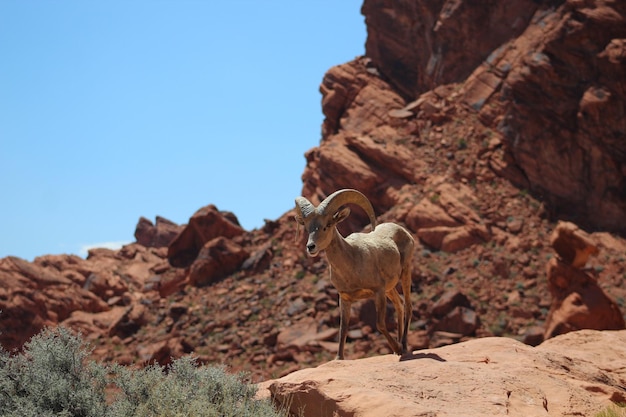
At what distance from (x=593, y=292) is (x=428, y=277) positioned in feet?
26.3

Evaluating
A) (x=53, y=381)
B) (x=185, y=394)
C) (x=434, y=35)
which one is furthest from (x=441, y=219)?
(x=53, y=381)

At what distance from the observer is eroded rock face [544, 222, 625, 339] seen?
907 inches

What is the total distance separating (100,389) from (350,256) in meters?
4.17

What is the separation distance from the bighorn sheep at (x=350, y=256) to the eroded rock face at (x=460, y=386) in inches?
37.8

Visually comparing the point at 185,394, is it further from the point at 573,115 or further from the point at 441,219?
the point at 573,115

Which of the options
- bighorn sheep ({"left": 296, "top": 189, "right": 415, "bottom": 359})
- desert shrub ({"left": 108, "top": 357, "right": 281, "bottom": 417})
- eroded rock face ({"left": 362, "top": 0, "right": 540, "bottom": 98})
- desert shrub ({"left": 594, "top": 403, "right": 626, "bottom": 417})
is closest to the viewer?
desert shrub ({"left": 108, "top": 357, "right": 281, "bottom": 417})

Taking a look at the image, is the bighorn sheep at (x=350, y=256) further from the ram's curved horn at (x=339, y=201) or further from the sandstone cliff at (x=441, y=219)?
the sandstone cliff at (x=441, y=219)

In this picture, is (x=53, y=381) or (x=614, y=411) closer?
(x=53, y=381)

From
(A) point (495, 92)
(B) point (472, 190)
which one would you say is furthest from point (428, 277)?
(A) point (495, 92)

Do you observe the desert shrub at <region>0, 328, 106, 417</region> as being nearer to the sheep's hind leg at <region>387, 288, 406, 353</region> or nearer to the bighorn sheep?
the bighorn sheep

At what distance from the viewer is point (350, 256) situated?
10.5 m

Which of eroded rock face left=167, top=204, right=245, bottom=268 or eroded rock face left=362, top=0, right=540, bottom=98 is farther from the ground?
eroded rock face left=362, top=0, right=540, bottom=98

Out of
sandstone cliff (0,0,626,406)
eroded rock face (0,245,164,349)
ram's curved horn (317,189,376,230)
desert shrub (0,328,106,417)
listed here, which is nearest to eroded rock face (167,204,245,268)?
sandstone cliff (0,0,626,406)

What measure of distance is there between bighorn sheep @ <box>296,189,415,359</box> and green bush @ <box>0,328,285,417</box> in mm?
2323
